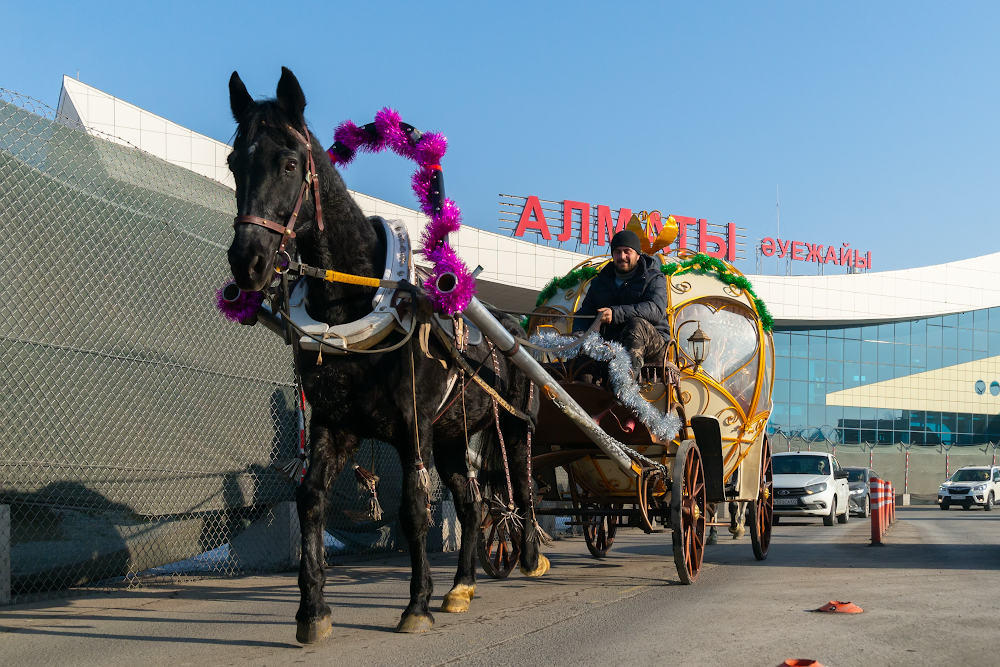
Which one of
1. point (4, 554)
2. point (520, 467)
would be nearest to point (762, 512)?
point (520, 467)

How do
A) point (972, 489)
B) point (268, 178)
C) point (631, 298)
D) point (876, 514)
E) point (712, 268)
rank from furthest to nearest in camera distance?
point (972, 489)
point (876, 514)
point (712, 268)
point (631, 298)
point (268, 178)

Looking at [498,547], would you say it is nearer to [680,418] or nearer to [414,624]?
[680,418]

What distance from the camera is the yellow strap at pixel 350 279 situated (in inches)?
198

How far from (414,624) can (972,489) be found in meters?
29.6

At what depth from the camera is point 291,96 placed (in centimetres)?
485

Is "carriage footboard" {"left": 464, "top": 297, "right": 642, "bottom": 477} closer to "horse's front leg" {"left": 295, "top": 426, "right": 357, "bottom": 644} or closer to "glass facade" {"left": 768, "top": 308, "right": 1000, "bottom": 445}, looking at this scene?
"horse's front leg" {"left": 295, "top": 426, "right": 357, "bottom": 644}

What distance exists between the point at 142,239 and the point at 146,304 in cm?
57

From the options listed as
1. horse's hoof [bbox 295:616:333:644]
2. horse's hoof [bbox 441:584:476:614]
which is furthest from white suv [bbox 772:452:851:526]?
horse's hoof [bbox 295:616:333:644]

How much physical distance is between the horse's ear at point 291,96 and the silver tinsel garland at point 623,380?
315cm

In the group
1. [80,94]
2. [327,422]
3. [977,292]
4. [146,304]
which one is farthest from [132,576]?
[977,292]

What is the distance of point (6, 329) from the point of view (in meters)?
6.77

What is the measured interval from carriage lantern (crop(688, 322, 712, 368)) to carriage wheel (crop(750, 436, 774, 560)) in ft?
4.99

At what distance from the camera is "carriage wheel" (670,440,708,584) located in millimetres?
7316

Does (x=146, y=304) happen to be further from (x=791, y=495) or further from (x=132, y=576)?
(x=791, y=495)
